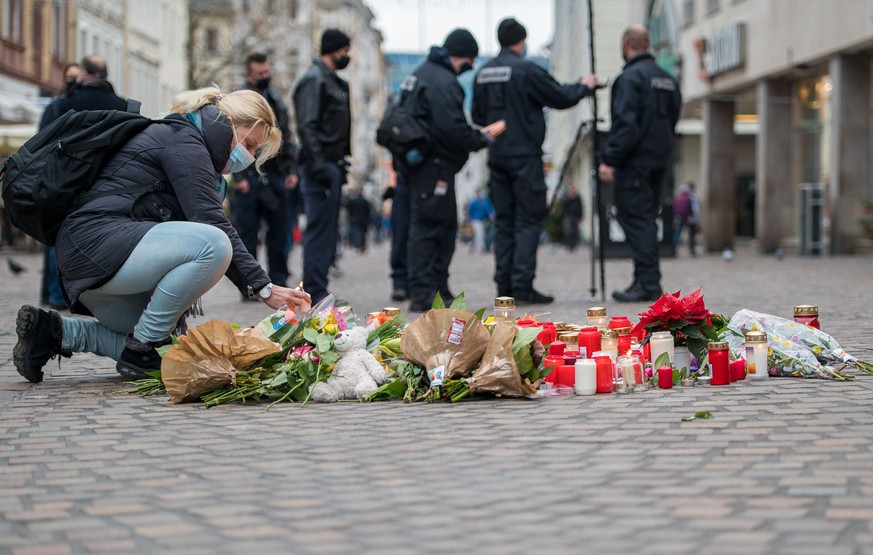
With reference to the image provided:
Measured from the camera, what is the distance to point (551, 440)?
15.6ft

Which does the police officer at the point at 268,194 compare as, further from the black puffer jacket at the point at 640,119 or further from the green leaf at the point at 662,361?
the green leaf at the point at 662,361

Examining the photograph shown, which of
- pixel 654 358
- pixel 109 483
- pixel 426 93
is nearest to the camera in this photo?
pixel 109 483

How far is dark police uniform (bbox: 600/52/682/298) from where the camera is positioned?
37.7 feet

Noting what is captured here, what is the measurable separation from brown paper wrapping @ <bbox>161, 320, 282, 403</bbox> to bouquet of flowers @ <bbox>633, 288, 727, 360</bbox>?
184 cm

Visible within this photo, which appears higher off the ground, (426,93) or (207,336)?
(426,93)

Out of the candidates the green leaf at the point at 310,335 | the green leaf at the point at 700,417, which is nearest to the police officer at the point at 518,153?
the green leaf at the point at 310,335

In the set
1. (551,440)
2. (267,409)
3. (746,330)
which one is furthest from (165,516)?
(746,330)

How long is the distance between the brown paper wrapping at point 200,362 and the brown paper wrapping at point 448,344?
78cm

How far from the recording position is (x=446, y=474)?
4.21m

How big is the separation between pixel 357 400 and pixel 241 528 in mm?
2385

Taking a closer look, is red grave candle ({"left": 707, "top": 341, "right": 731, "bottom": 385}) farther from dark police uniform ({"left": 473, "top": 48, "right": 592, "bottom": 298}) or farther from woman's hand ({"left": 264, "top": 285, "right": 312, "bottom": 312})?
dark police uniform ({"left": 473, "top": 48, "right": 592, "bottom": 298})

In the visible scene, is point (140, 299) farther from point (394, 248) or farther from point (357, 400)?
point (394, 248)

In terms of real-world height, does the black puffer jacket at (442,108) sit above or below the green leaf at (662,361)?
above

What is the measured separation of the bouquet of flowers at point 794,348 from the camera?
6.36 m
